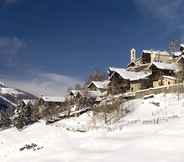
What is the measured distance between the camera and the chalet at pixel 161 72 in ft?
191

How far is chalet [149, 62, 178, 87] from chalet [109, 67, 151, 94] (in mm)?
1156

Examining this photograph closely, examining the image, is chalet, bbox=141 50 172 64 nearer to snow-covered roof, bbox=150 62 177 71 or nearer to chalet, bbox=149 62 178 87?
snow-covered roof, bbox=150 62 177 71

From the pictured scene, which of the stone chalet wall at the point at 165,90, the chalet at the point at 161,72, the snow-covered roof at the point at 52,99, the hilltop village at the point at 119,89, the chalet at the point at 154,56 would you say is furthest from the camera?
the snow-covered roof at the point at 52,99

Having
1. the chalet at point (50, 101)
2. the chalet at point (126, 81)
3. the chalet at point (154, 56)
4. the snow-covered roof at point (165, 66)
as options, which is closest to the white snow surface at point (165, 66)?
the snow-covered roof at point (165, 66)

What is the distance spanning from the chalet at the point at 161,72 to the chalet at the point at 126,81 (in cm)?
116

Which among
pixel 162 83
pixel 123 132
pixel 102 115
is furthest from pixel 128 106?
pixel 123 132

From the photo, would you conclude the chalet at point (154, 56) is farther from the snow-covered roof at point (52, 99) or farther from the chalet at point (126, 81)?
the snow-covered roof at point (52, 99)

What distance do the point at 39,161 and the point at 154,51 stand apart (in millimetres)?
57380

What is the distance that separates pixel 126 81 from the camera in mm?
62406

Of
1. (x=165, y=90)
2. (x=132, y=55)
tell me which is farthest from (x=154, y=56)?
(x=165, y=90)

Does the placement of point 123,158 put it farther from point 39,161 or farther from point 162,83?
point 162,83

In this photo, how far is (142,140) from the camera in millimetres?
22281

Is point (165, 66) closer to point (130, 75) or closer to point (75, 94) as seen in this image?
point (130, 75)

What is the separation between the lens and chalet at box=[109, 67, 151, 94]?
6019 centimetres
